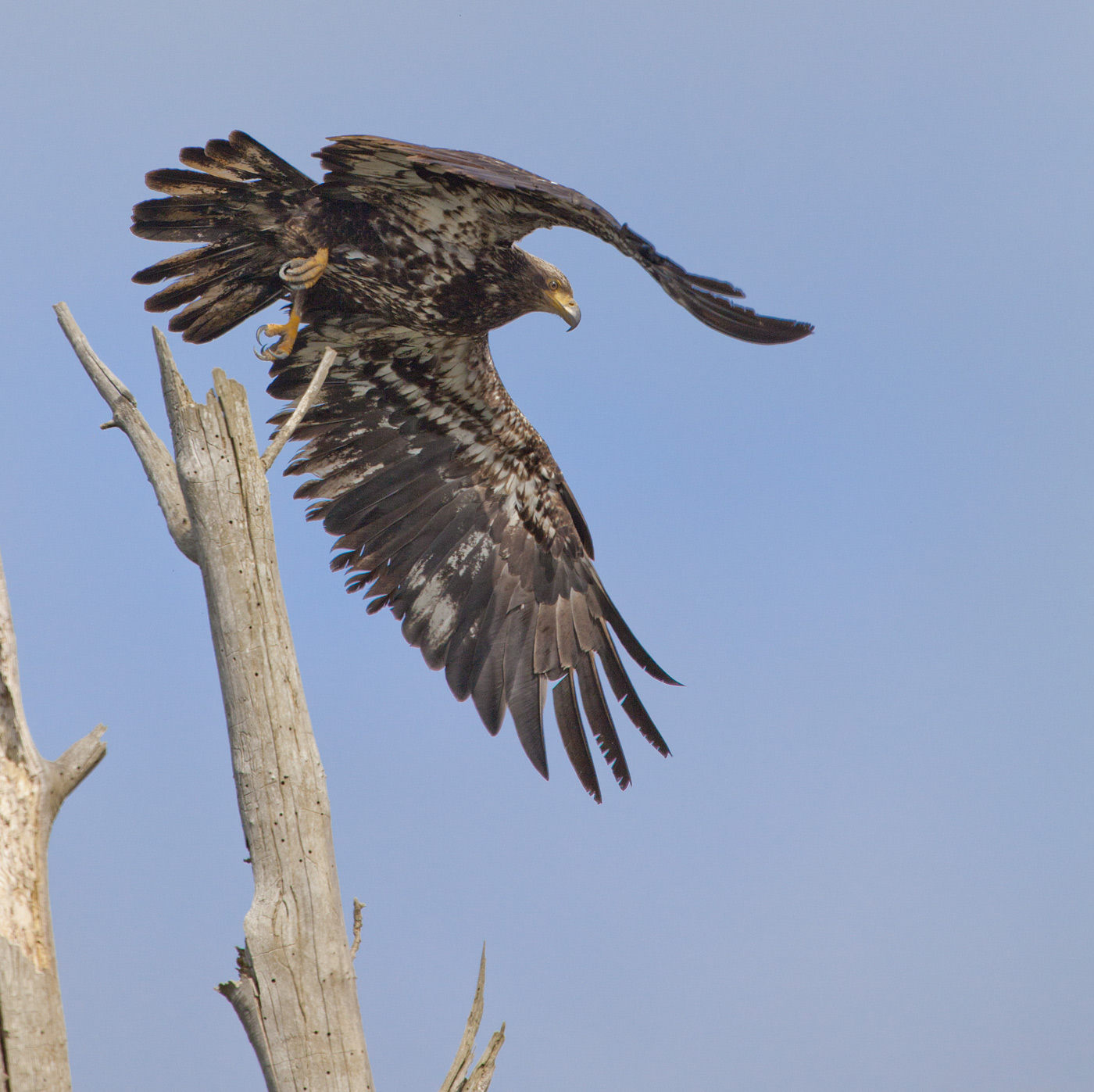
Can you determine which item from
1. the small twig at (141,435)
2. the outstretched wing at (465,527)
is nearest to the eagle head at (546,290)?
the outstretched wing at (465,527)

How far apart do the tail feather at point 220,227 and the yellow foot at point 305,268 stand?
0.30ft

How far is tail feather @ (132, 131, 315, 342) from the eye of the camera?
5.38m

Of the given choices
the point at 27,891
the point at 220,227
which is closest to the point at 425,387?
the point at 220,227

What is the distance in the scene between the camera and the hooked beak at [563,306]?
624 centimetres

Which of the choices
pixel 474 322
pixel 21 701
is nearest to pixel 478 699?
pixel 474 322

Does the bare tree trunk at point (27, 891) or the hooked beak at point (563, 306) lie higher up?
the hooked beak at point (563, 306)

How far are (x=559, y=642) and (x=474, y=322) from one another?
198 centimetres

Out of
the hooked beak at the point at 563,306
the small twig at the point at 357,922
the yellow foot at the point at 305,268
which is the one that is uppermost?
the yellow foot at the point at 305,268

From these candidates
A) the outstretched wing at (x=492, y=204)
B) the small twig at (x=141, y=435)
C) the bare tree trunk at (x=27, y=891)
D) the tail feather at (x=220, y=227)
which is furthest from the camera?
the tail feather at (x=220, y=227)

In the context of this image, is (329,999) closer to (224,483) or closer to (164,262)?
(224,483)

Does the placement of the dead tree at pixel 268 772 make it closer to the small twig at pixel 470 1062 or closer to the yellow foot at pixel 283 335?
the small twig at pixel 470 1062

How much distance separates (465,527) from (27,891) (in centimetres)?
362

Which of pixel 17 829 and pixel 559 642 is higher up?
pixel 559 642

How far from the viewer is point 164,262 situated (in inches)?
227
